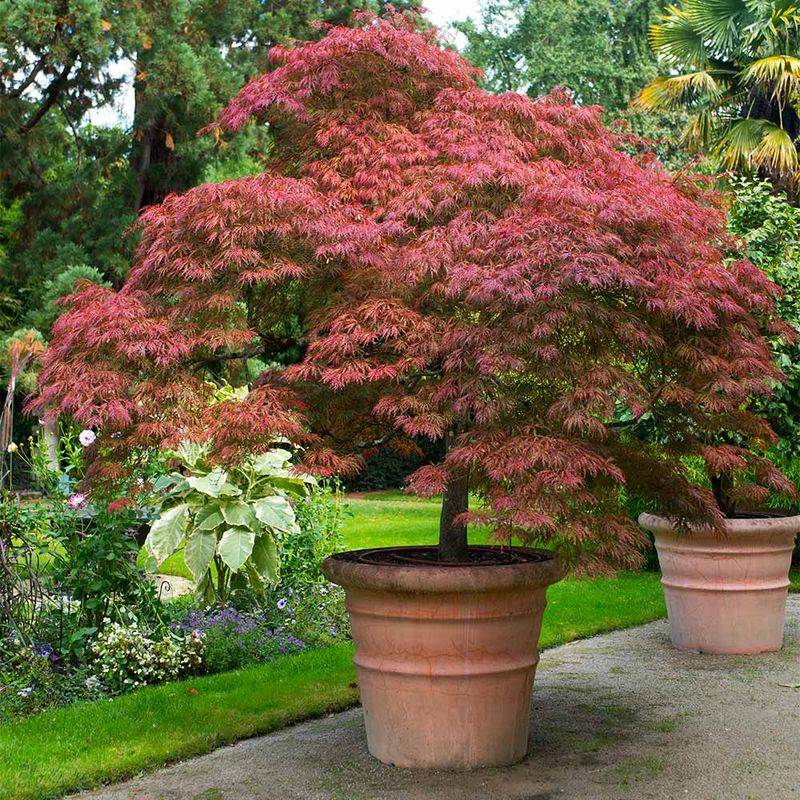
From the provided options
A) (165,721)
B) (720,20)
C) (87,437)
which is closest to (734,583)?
(165,721)

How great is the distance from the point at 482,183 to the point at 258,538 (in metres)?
3.06

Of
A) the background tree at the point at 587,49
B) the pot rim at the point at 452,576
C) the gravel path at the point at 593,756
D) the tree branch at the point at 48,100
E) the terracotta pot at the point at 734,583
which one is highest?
the background tree at the point at 587,49

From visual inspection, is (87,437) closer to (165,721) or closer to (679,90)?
(165,721)

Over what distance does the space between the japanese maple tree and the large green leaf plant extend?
1.89 metres

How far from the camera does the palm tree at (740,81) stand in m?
12.0

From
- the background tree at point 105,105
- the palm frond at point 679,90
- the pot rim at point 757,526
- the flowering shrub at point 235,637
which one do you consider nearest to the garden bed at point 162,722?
the flowering shrub at point 235,637

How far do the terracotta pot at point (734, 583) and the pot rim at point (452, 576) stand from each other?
7.25 feet

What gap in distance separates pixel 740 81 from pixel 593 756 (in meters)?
11.2

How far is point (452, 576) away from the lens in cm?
368

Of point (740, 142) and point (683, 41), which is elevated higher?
point (683, 41)

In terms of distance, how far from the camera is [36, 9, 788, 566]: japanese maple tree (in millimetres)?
3504

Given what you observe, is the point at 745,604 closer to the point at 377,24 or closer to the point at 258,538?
the point at 258,538

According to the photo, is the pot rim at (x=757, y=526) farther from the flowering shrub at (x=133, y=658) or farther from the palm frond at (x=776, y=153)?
the palm frond at (x=776, y=153)

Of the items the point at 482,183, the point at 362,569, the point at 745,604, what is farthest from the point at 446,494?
the point at 745,604
